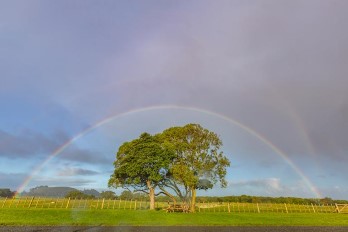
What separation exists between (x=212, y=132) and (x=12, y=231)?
49217 mm

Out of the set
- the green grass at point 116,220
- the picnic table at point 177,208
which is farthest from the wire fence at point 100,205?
the green grass at point 116,220

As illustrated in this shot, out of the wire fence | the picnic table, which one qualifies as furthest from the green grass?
the wire fence

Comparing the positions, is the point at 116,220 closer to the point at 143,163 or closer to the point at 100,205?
the point at 143,163

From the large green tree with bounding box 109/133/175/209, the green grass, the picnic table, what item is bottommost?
the green grass

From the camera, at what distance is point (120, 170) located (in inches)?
2662

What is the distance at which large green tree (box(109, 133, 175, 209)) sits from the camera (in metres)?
65.9

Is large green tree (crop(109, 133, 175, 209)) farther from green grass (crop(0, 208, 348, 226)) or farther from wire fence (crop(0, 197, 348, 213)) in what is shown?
green grass (crop(0, 208, 348, 226))

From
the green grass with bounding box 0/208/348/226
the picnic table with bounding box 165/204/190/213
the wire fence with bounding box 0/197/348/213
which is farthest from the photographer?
the wire fence with bounding box 0/197/348/213

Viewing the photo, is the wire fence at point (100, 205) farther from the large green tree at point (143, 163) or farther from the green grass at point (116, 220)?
the green grass at point (116, 220)

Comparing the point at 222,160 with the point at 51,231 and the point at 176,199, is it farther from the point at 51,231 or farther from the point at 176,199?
the point at 51,231

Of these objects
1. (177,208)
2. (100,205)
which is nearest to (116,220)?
(177,208)

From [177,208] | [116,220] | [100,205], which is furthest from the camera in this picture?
[100,205]

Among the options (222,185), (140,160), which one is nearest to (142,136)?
(140,160)

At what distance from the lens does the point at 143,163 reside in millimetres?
66250
